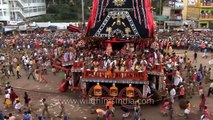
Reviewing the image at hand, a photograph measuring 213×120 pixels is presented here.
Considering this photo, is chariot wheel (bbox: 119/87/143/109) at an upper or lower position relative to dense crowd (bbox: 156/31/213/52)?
lower

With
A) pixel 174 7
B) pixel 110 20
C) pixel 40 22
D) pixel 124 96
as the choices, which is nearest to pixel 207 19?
pixel 174 7

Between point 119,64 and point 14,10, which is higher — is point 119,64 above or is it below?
below

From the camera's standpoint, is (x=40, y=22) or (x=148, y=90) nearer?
(x=148, y=90)

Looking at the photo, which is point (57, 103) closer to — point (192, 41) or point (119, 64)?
point (119, 64)

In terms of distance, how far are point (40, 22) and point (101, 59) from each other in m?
37.4

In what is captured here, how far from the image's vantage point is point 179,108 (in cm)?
1753

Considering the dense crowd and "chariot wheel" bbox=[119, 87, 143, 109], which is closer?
"chariot wheel" bbox=[119, 87, 143, 109]

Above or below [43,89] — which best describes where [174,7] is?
above

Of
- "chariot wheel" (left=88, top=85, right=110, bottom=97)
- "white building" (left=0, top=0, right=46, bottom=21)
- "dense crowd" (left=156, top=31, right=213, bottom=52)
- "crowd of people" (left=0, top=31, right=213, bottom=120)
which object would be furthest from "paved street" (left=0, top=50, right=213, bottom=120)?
"white building" (left=0, top=0, right=46, bottom=21)

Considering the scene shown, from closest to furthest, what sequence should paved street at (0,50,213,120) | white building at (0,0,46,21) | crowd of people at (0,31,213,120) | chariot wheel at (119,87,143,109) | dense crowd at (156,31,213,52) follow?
paved street at (0,50,213,120) → chariot wheel at (119,87,143,109) → crowd of people at (0,31,213,120) → dense crowd at (156,31,213,52) → white building at (0,0,46,21)

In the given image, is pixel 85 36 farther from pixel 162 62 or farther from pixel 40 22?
pixel 40 22

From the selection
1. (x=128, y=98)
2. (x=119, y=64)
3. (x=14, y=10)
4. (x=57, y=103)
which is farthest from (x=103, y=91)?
(x=14, y=10)

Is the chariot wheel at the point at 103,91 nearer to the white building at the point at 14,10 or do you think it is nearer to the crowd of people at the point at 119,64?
the crowd of people at the point at 119,64

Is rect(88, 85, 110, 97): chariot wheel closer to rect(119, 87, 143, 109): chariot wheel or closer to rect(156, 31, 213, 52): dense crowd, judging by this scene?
rect(119, 87, 143, 109): chariot wheel
